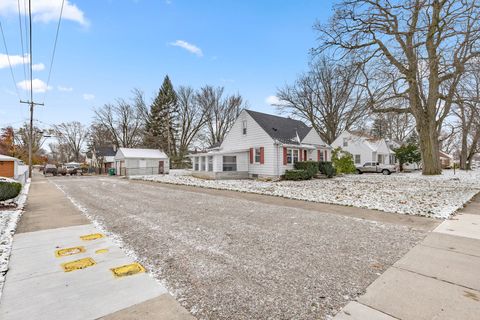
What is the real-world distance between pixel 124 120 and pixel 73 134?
74.0 feet

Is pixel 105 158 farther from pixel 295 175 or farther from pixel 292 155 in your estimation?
pixel 295 175

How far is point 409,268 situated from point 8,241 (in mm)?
6872

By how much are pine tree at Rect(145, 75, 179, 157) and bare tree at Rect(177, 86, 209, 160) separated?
3.14 ft

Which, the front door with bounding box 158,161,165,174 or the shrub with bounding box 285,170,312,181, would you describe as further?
the front door with bounding box 158,161,165,174

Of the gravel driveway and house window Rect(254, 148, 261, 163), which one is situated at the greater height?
house window Rect(254, 148, 261, 163)

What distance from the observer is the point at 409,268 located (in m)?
3.19

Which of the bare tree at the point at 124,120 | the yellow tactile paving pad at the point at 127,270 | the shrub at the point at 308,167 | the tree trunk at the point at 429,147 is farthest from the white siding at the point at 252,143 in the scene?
the bare tree at the point at 124,120

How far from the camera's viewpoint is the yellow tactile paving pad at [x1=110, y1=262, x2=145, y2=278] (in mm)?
3068

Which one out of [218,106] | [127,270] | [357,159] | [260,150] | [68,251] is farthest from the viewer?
[218,106]

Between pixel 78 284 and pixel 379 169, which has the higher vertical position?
pixel 379 169

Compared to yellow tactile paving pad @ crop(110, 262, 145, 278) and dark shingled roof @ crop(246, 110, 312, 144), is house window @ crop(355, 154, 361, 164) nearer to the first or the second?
dark shingled roof @ crop(246, 110, 312, 144)

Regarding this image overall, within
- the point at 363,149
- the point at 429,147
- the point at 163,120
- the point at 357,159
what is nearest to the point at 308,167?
the point at 429,147

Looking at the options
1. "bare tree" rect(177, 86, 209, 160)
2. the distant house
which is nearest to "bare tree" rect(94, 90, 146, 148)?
the distant house

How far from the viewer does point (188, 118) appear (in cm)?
3831
